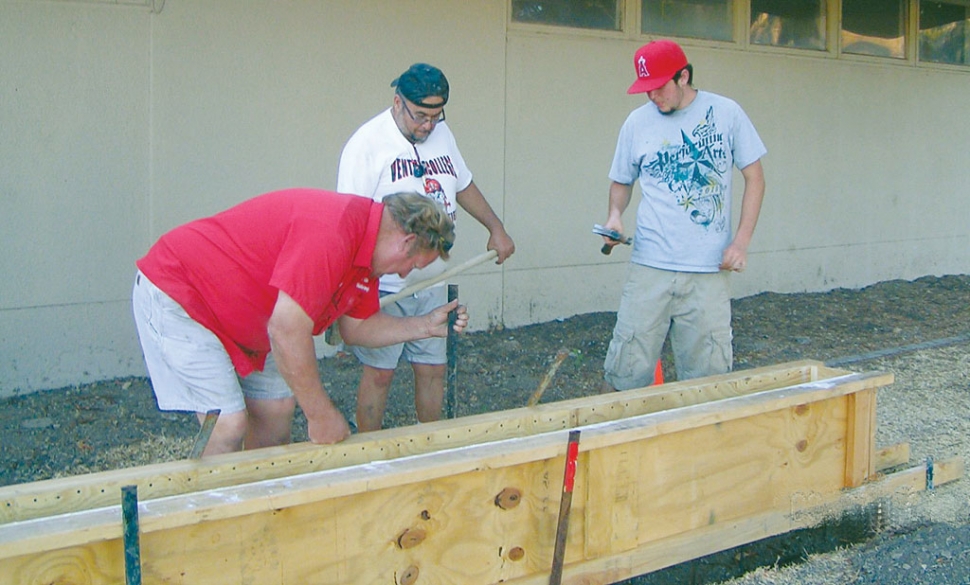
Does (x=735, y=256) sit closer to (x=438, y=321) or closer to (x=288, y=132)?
(x=438, y=321)

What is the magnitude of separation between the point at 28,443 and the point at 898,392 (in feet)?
15.8

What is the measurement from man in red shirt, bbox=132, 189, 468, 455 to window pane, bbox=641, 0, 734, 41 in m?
5.27

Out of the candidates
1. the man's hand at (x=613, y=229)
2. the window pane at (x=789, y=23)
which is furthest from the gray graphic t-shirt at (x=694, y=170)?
the window pane at (x=789, y=23)

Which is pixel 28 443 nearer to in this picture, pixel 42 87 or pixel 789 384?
pixel 42 87

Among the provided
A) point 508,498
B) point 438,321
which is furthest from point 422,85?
point 508,498

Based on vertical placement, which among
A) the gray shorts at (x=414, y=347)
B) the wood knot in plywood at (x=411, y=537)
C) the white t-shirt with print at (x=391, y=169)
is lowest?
the wood knot in plywood at (x=411, y=537)

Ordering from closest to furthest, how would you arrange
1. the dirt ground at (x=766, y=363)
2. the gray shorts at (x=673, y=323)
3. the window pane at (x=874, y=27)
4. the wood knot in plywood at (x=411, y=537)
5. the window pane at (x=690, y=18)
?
the wood knot in plywood at (x=411, y=537), the dirt ground at (x=766, y=363), the gray shorts at (x=673, y=323), the window pane at (x=690, y=18), the window pane at (x=874, y=27)

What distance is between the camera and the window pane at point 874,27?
9.44m

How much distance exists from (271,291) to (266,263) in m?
0.10

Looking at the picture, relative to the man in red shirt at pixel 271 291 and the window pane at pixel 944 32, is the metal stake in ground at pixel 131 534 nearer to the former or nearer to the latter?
the man in red shirt at pixel 271 291

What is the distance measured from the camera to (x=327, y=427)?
2980 millimetres

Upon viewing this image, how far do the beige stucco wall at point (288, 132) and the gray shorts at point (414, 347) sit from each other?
6.98 feet

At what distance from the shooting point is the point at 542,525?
10.0 feet

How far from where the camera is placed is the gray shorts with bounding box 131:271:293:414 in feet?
10.5
